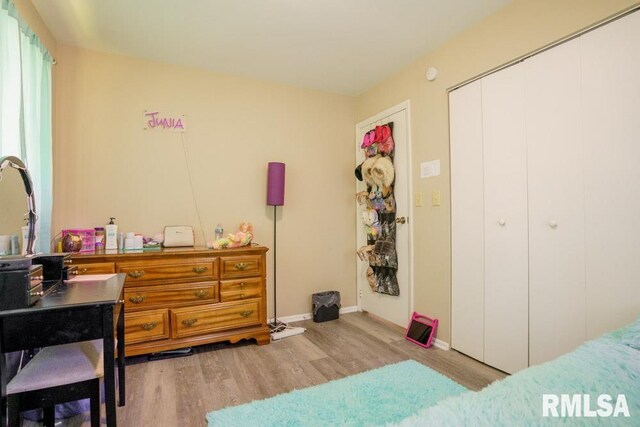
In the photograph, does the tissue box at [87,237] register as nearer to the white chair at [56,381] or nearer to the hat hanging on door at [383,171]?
the white chair at [56,381]

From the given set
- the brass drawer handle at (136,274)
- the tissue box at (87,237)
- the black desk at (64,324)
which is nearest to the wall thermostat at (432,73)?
the black desk at (64,324)

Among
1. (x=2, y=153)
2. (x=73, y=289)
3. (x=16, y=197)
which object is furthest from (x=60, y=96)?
(x=73, y=289)

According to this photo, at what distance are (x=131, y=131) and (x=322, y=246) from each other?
2.12 metres

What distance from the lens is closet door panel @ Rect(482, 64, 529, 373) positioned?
2.03m

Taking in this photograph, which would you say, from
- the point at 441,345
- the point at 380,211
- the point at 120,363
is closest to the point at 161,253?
the point at 120,363

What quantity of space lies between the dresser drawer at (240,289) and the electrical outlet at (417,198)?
1.54 meters

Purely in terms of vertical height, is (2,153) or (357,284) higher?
(2,153)

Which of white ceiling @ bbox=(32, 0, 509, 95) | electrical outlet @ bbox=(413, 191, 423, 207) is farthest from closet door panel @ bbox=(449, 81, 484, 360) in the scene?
white ceiling @ bbox=(32, 0, 509, 95)

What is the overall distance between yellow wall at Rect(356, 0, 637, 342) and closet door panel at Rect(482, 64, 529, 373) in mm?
193

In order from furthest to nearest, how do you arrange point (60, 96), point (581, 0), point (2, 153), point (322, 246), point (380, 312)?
point (322, 246)
point (380, 312)
point (60, 96)
point (581, 0)
point (2, 153)

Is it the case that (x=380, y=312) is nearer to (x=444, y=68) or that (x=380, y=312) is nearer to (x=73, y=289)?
(x=444, y=68)

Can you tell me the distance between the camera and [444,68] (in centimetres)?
254

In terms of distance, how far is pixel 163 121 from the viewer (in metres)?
2.81

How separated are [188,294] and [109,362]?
1.28m
